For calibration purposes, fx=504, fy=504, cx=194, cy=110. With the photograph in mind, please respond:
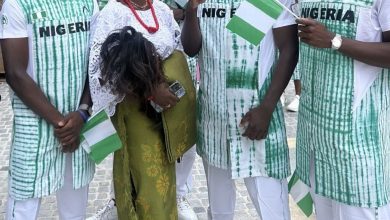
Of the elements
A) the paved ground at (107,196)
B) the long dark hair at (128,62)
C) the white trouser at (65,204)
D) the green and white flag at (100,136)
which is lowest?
the paved ground at (107,196)

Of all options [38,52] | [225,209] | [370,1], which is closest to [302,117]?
[370,1]

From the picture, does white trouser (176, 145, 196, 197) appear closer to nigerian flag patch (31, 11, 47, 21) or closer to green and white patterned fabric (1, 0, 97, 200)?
green and white patterned fabric (1, 0, 97, 200)

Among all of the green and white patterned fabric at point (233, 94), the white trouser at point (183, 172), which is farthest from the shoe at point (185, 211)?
the green and white patterned fabric at point (233, 94)

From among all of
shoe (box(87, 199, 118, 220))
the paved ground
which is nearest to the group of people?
shoe (box(87, 199, 118, 220))

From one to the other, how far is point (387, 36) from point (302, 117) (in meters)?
0.56

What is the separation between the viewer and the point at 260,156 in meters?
2.48

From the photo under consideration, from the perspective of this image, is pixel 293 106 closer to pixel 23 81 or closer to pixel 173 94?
pixel 173 94

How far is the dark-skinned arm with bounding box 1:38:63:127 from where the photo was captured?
2.24 meters

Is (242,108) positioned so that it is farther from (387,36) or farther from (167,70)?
(387,36)

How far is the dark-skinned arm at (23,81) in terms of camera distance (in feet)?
7.34

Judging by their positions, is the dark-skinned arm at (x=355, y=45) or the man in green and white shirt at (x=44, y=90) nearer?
the dark-skinned arm at (x=355, y=45)

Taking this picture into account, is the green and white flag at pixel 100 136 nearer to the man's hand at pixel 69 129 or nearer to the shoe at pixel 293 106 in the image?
the man's hand at pixel 69 129

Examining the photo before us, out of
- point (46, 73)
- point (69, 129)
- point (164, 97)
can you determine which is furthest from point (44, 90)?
point (164, 97)

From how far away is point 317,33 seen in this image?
1.99 meters
